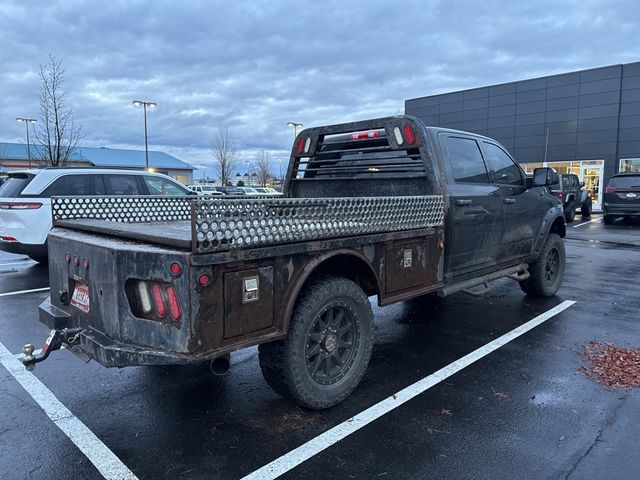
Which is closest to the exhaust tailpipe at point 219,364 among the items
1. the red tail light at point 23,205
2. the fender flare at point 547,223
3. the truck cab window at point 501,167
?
the truck cab window at point 501,167

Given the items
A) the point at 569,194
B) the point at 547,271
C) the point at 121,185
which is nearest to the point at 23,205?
the point at 121,185

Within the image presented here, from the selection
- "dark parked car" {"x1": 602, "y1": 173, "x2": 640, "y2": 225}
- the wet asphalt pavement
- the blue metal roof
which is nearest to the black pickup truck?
the wet asphalt pavement

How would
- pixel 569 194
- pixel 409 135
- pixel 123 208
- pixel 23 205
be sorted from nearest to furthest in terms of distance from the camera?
1. pixel 123 208
2. pixel 409 135
3. pixel 23 205
4. pixel 569 194

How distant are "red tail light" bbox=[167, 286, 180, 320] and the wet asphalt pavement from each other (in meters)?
0.91

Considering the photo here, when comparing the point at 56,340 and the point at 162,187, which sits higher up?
the point at 162,187

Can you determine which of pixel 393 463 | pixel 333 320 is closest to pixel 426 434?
pixel 393 463

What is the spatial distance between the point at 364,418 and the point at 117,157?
2651 inches

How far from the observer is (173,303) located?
2.59m

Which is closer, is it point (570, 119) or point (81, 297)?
point (81, 297)

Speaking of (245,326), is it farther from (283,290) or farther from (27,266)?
(27,266)

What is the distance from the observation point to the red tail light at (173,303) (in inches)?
101

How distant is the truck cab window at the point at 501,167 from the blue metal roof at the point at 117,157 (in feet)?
192

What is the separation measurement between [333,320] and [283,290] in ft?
2.07

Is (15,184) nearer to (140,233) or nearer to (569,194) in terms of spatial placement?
(140,233)
